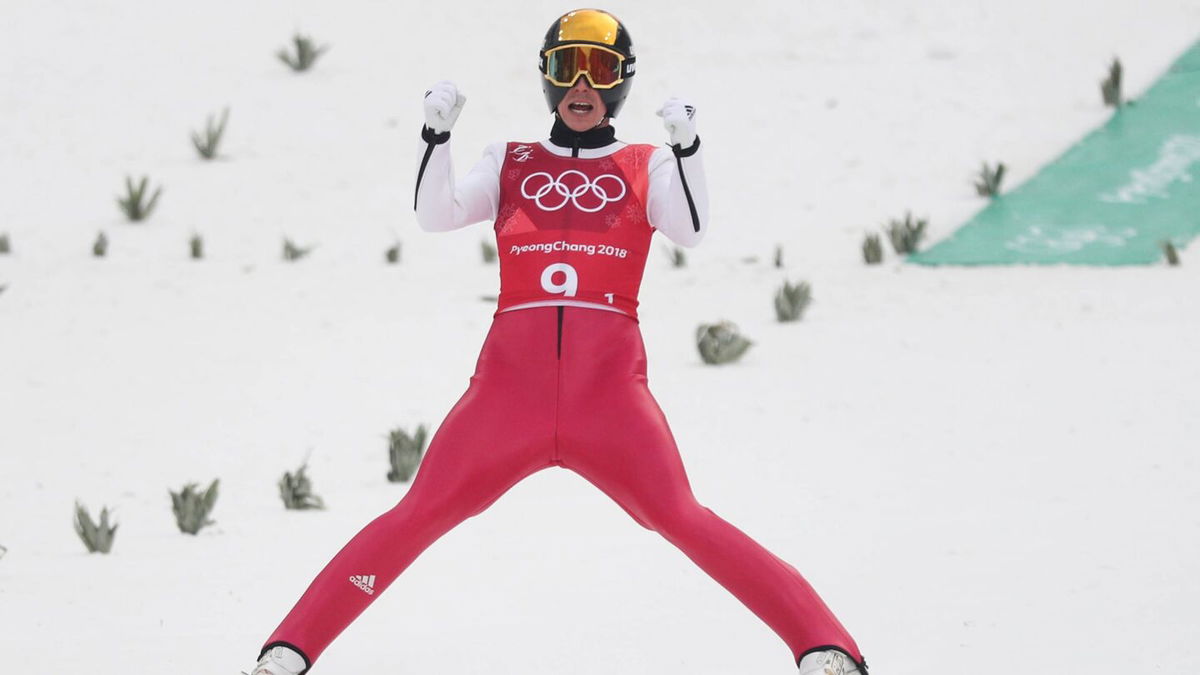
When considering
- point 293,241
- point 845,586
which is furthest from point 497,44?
point 845,586

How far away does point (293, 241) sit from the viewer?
10.7 meters

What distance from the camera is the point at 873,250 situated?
10141mm

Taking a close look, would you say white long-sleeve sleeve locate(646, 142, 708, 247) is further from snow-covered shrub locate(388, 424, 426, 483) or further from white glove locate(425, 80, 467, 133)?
snow-covered shrub locate(388, 424, 426, 483)

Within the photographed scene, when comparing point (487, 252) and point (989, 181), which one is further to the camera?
point (989, 181)

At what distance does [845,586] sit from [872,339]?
10.9 ft

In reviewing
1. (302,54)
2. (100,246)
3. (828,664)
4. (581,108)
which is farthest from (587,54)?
(302,54)

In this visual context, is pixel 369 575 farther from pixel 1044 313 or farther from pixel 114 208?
pixel 114 208

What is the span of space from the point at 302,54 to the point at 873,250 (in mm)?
4871

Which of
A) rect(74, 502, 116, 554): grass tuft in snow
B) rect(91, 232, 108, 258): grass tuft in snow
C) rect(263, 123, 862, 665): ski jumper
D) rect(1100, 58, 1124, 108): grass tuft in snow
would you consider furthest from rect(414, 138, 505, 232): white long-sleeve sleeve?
rect(1100, 58, 1124, 108): grass tuft in snow

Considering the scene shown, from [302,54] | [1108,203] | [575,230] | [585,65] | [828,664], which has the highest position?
[302,54]

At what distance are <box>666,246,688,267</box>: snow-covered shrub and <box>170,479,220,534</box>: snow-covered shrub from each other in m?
4.28

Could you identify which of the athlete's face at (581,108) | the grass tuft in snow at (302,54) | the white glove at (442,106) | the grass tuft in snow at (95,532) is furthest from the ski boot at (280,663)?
the grass tuft in snow at (302,54)

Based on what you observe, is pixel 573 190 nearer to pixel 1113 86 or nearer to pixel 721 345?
pixel 721 345

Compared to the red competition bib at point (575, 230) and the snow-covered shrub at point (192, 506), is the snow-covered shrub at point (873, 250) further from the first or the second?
the red competition bib at point (575, 230)
